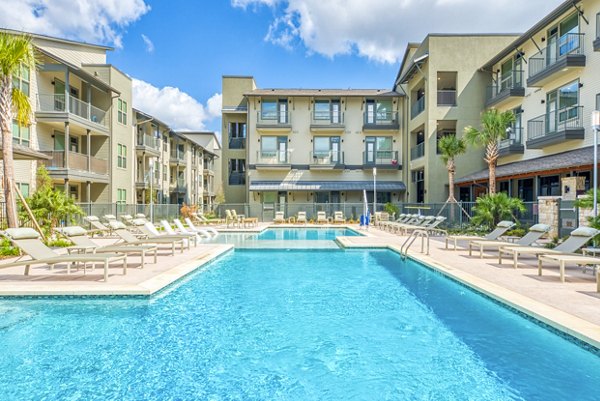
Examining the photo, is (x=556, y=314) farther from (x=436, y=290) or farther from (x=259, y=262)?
(x=259, y=262)

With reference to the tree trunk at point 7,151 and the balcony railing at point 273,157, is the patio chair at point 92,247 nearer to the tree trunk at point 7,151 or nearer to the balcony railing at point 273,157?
the tree trunk at point 7,151

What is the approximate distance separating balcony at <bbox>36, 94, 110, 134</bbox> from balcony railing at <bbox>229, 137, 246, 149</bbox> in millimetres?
11464

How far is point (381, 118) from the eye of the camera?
32.0 metres

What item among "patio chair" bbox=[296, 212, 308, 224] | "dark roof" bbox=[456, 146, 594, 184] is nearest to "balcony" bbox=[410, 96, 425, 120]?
"dark roof" bbox=[456, 146, 594, 184]

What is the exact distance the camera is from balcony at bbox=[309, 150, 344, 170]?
103ft

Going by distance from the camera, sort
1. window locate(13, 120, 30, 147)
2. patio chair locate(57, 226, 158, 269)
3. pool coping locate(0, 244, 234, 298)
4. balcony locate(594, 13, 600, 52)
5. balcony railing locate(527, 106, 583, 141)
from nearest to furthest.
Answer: pool coping locate(0, 244, 234, 298), patio chair locate(57, 226, 158, 269), balcony locate(594, 13, 600, 52), balcony railing locate(527, 106, 583, 141), window locate(13, 120, 30, 147)

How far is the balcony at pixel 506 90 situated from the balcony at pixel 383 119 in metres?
7.72

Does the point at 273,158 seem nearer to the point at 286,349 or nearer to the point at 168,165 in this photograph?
the point at 168,165

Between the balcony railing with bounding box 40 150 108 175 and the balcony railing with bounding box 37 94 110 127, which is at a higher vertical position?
the balcony railing with bounding box 37 94 110 127

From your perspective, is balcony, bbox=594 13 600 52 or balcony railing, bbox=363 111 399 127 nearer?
balcony, bbox=594 13 600 52

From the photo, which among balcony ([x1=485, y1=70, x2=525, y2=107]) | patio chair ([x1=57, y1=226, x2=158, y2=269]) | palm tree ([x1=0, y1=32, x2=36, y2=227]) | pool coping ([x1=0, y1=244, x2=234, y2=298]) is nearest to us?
pool coping ([x1=0, y1=244, x2=234, y2=298])

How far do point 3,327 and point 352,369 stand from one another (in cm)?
519

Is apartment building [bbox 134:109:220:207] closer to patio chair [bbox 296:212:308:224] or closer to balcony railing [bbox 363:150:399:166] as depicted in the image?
patio chair [bbox 296:212:308:224]

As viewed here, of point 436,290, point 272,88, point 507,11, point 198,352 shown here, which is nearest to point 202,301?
point 198,352
